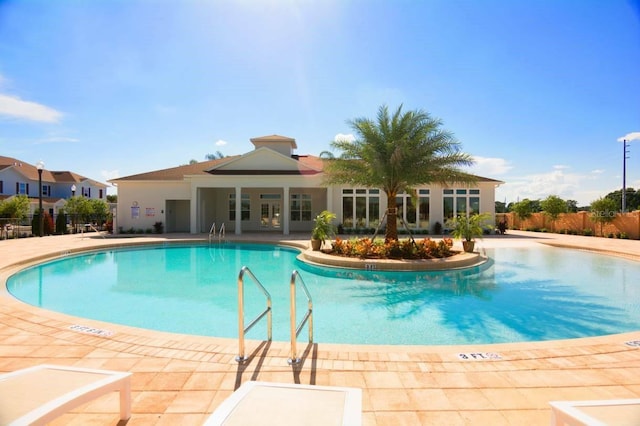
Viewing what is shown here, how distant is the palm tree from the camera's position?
1402 cm

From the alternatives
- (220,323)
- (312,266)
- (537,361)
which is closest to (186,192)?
(312,266)

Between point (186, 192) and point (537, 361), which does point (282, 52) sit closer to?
point (537, 361)

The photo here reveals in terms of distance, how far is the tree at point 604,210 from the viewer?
23375 millimetres

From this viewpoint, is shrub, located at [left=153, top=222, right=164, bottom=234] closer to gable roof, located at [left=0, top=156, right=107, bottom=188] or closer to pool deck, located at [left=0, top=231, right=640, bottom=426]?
pool deck, located at [left=0, top=231, right=640, bottom=426]

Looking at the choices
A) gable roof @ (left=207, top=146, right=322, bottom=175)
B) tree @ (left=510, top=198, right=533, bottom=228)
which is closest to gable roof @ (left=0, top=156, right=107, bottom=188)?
gable roof @ (left=207, top=146, right=322, bottom=175)

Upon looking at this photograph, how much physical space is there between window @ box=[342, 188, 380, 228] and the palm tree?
9.43 metres

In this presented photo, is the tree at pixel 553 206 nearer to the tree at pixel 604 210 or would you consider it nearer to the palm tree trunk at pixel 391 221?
the tree at pixel 604 210

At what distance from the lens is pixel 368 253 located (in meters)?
13.6

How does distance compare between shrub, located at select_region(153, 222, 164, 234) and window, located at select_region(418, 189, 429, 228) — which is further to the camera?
window, located at select_region(418, 189, 429, 228)

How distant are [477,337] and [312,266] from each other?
7.48 metres

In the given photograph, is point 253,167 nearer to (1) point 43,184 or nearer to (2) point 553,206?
(2) point 553,206

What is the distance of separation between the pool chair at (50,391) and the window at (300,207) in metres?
24.2

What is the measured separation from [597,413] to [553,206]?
29.2m

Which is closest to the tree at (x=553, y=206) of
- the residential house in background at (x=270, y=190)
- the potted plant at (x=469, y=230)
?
the residential house in background at (x=270, y=190)
